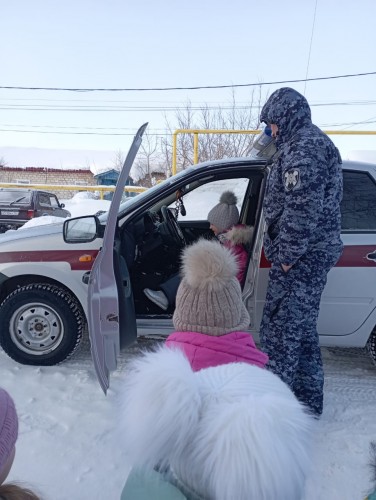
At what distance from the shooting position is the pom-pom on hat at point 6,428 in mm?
1148

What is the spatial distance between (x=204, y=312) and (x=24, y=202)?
13250 millimetres

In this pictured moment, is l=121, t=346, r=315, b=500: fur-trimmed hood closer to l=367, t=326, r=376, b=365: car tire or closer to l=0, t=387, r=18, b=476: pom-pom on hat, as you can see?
l=0, t=387, r=18, b=476: pom-pom on hat

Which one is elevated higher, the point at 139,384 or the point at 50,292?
the point at 139,384

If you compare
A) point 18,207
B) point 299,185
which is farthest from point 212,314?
point 18,207

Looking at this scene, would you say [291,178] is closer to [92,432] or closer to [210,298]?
[210,298]

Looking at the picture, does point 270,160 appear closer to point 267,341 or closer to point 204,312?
point 267,341

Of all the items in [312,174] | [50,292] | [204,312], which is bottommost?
[50,292]

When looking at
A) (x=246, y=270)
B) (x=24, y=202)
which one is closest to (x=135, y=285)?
(x=246, y=270)

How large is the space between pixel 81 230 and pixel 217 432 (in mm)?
2802

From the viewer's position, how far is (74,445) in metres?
2.62

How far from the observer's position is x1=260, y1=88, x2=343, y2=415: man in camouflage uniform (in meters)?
2.54

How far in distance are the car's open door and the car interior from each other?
3.01 feet

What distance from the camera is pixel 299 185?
2.52 meters

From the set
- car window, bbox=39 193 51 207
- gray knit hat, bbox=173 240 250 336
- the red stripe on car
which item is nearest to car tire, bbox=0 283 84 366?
the red stripe on car
